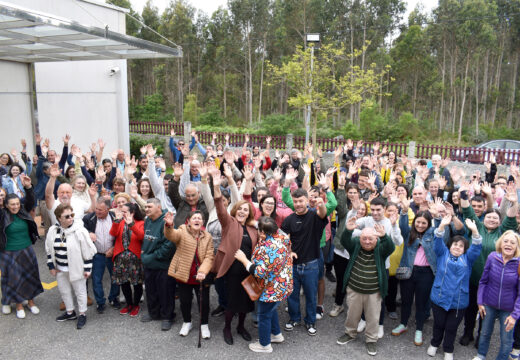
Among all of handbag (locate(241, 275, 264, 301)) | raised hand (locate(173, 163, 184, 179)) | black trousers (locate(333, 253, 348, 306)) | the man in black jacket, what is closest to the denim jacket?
black trousers (locate(333, 253, 348, 306))

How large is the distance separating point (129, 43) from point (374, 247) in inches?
238

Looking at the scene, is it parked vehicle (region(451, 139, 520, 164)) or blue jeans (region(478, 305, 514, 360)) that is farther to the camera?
parked vehicle (region(451, 139, 520, 164))

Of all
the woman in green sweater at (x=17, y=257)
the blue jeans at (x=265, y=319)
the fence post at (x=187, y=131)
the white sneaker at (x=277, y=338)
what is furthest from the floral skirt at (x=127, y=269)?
the fence post at (x=187, y=131)

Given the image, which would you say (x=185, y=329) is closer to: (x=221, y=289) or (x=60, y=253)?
(x=221, y=289)

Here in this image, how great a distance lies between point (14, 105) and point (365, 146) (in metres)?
12.4

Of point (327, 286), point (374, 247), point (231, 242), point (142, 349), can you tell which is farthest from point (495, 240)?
point (142, 349)

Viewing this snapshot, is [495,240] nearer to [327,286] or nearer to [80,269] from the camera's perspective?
[327,286]

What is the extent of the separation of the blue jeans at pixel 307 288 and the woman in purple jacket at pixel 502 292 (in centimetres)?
166

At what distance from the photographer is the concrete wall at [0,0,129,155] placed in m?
10.5

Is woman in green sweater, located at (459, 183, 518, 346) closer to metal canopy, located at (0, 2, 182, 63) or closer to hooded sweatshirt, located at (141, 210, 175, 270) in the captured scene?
hooded sweatshirt, located at (141, 210, 175, 270)

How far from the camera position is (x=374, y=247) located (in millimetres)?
3893

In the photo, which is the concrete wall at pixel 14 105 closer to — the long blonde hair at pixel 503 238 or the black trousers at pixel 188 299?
the black trousers at pixel 188 299

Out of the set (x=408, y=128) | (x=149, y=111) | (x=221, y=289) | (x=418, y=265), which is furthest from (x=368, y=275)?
(x=149, y=111)

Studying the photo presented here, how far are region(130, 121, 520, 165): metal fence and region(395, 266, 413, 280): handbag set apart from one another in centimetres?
1044
